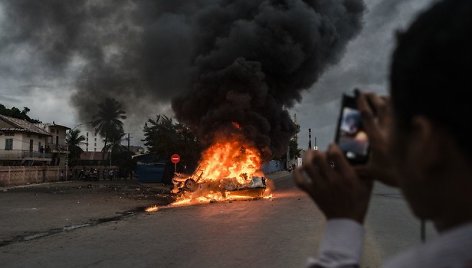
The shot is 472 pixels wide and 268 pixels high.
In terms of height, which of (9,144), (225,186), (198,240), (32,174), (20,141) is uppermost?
(20,141)

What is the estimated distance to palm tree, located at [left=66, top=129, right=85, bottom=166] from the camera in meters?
60.9

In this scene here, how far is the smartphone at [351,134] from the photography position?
45.7 inches

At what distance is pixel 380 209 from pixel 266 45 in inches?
730

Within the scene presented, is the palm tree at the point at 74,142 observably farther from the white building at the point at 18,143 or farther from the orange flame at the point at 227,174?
the orange flame at the point at 227,174

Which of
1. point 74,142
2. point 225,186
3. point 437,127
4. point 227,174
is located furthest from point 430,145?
point 74,142

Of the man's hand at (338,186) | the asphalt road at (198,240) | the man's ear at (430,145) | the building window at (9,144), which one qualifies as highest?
the building window at (9,144)

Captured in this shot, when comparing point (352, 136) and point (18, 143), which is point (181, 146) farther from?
point (352, 136)

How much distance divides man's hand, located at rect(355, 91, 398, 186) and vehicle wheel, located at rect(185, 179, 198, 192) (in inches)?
955

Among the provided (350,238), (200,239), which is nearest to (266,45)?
(200,239)

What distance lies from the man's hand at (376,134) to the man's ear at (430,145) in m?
0.25

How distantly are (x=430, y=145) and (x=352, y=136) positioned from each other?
356 millimetres

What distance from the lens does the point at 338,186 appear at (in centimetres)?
117

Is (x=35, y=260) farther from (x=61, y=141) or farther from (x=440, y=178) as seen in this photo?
(x=61, y=141)

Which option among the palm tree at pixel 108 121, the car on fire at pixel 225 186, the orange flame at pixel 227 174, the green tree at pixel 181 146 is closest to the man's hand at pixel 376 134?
the orange flame at pixel 227 174
